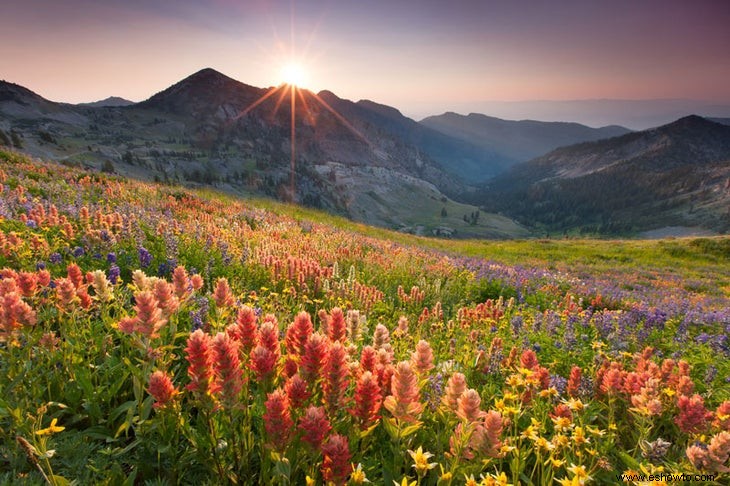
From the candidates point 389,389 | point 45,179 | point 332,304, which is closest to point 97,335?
point 389,389

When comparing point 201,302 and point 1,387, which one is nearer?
point 1,387

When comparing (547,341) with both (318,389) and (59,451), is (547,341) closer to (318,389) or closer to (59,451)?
(318,389)

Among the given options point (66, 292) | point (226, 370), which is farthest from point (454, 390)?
point (66, 292)

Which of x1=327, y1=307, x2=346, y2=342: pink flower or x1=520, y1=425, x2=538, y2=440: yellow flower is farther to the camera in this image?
x1=327, y1=307, x2=346, y2=342: pink flower

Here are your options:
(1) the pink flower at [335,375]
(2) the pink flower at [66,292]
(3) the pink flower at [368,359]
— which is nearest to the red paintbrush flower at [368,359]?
(3) the pink flower at [368,359]

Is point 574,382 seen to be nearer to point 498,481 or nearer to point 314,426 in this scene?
point 498,481

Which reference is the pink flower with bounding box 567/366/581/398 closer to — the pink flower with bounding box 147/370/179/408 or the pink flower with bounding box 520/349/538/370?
the pink flower with bounding box 520/349/538/370

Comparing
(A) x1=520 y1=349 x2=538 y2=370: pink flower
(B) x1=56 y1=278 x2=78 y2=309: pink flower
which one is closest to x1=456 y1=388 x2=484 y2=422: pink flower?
(A) x1=520 y1=349 x2=538 y2=370: pink flower

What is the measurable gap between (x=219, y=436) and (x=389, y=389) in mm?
1235

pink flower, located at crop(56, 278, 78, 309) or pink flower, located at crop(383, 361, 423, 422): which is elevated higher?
pink flower, located at crop(56, 278, 78, 309)

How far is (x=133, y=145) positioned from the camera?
175 m

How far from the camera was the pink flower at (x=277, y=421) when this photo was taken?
1973 millimetres

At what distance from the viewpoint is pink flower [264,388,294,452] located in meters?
1.97

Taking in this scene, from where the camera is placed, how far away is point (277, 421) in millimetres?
2004
